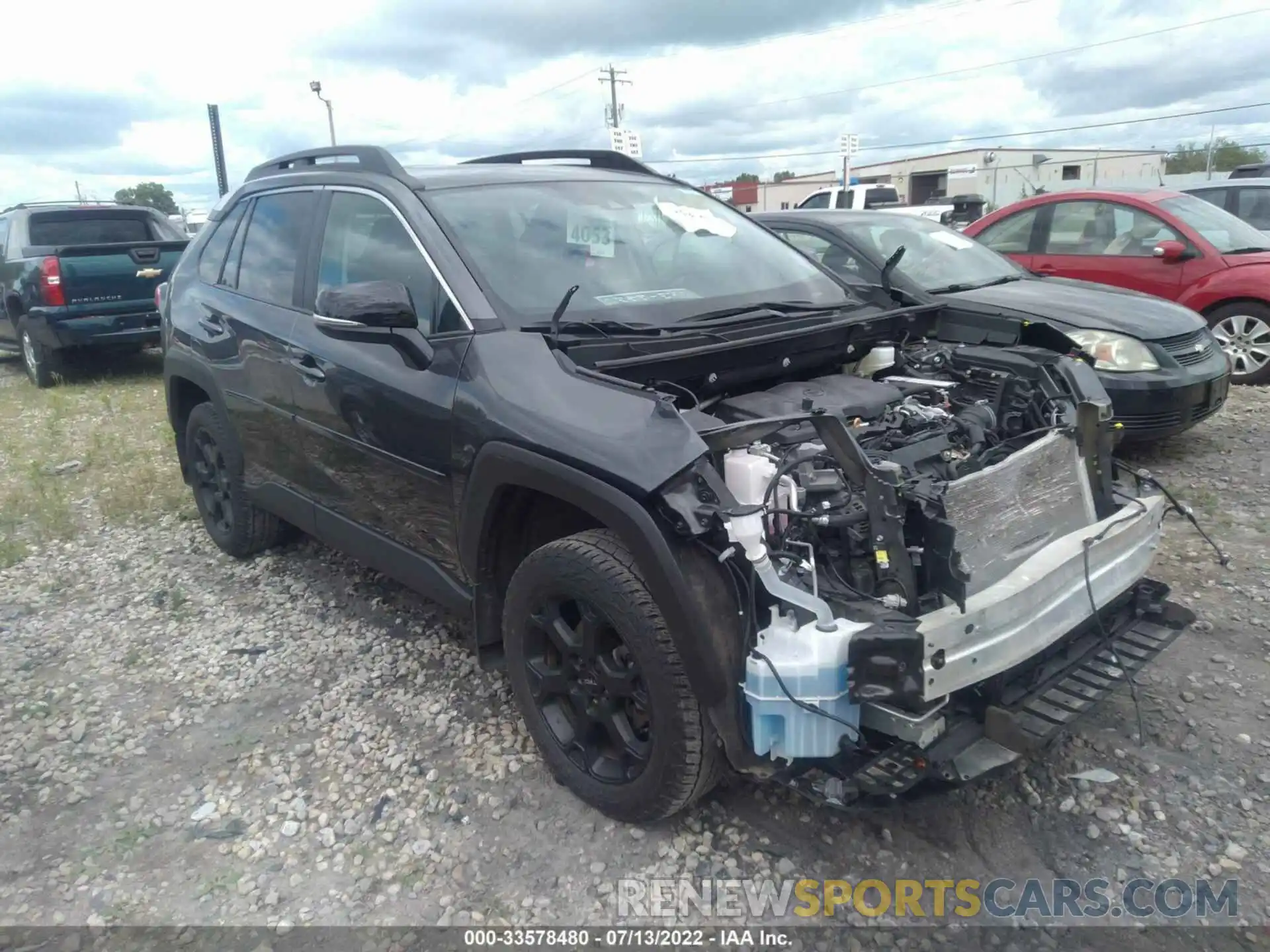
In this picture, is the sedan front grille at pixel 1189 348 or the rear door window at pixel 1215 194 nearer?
the sedan front grille at pixel 1189 348

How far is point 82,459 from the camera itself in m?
7.29

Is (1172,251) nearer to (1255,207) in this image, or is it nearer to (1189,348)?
(1189,348)

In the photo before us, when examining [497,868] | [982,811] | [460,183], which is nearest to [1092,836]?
[982,811]

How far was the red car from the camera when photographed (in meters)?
7.43

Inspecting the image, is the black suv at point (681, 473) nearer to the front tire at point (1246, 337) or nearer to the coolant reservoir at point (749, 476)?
the coolant reservoir at point (749, 476)

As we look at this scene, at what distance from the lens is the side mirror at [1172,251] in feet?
24.6

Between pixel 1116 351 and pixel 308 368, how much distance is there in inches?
180

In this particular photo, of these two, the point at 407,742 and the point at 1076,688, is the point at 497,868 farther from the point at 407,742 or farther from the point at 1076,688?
the point at 1076,688

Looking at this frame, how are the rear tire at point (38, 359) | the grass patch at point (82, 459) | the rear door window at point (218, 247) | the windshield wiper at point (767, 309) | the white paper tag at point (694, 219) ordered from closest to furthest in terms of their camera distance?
the windshield wiper at point (767, 309), the white paper tag at point (694, 219), the rear door window at point (218, 247), the grass patch at point (82, 459), the rear tire at point (38, 359)

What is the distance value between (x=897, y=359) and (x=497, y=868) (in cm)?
243

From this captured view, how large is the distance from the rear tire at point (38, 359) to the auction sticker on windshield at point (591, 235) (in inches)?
358

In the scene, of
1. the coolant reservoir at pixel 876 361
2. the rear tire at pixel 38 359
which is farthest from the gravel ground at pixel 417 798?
the rear tire at pixel 38 359

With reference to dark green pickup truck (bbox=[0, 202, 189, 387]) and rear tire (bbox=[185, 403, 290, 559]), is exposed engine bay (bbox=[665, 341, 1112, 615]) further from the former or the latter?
dark green pickup truck (bbox=[0, 202, 189, 387])

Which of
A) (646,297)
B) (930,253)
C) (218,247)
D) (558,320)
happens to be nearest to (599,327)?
(558,320)
